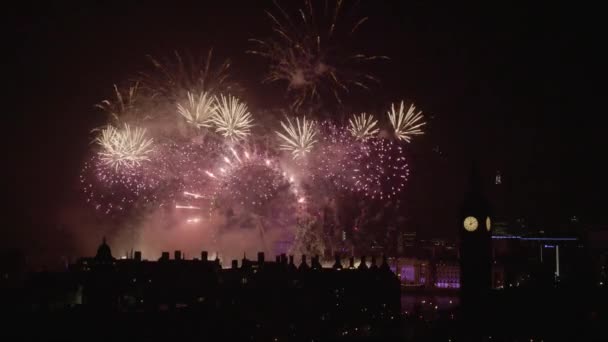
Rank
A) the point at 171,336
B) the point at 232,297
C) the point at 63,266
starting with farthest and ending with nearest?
the point at 63,266
the point at 232,297
the point at 171,336

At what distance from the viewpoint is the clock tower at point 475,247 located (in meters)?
50.9

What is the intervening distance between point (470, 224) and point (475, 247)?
1575mm

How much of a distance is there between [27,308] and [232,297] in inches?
611

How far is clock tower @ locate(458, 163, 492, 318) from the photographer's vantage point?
50938 mm

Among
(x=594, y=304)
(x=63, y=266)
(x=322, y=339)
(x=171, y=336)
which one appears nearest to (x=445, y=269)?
(x=594, y=304)

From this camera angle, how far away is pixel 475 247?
50938 mm

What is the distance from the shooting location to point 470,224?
51.2m

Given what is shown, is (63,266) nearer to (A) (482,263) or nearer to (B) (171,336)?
(B) (171,336)

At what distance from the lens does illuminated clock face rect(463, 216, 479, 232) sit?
51125mm

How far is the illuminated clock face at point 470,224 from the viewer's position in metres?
51.1

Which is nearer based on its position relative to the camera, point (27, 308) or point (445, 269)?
point (27, 308)

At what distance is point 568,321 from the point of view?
5338cm

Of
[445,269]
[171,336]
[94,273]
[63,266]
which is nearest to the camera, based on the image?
[94,273]

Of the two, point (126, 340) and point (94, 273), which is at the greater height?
point (94, 273)
